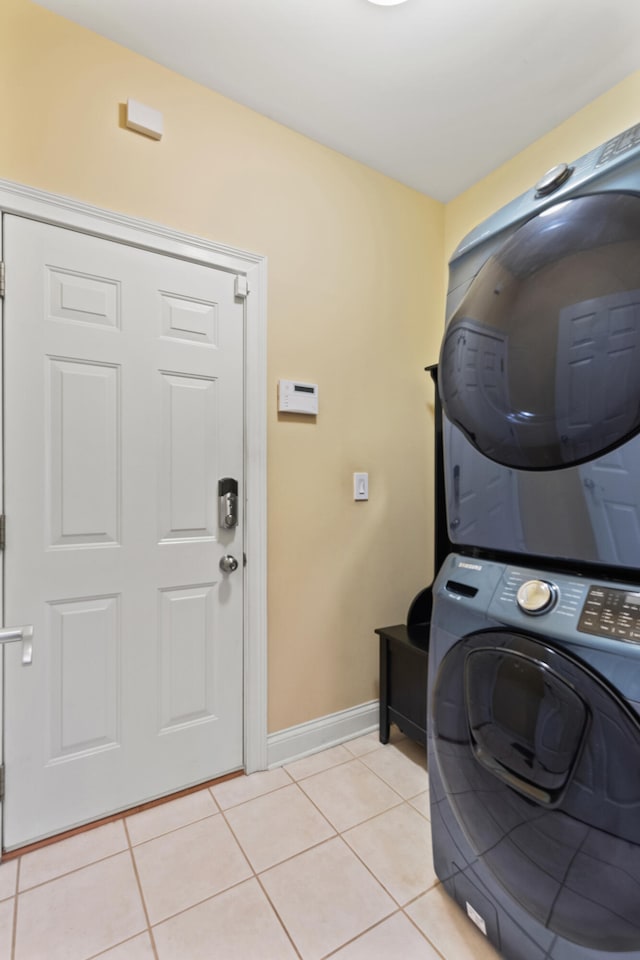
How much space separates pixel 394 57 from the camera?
154 cm

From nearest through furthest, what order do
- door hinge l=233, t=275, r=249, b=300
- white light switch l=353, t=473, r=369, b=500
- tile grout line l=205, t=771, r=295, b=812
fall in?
tile grout line l=205, t=771, r=295, b=812 → door hinge l=233, t=275, r=249, b=300 → white light switch l=353, t=473, r=369, b=500

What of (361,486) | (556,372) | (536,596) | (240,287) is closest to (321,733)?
(361,486)

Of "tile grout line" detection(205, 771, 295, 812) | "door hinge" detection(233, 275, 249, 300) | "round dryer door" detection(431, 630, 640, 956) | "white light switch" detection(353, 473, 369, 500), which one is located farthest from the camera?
"white light switch" detection(353, 473, 369, 500)

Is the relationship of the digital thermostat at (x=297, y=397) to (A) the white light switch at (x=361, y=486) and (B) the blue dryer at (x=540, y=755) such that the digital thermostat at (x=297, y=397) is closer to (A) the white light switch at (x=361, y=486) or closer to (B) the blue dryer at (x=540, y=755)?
(A) the white light switch at (x=361, y=486)

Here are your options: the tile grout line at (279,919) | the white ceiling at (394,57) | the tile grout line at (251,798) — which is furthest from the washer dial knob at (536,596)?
the white ceiling at (394,57)

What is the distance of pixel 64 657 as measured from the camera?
145cm

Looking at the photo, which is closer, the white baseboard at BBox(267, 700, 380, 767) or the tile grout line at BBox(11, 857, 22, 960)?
the tile grout line at BBox(11, 857, 22, 960)

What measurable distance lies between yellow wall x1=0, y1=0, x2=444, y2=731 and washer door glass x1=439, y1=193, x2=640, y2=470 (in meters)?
0.95

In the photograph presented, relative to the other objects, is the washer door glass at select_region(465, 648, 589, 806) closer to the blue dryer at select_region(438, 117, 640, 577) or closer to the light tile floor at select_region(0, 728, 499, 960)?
the blue dryer at select_region(438, 117, 640, 577)

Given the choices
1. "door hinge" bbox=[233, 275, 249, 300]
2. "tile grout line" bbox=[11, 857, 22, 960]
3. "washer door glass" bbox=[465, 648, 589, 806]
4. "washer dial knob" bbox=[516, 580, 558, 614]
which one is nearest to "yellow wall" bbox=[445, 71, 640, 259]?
"door hinge" bbox=[233, 275, 249, 300]

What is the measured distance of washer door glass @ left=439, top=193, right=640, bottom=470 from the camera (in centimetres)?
79

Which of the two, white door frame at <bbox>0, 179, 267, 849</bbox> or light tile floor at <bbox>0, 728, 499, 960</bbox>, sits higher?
white door frame at <bbox>0, 179, 267, 849</bbox>

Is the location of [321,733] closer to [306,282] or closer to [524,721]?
[524,721]

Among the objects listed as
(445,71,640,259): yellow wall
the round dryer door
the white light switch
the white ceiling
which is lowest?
the round dryer door
